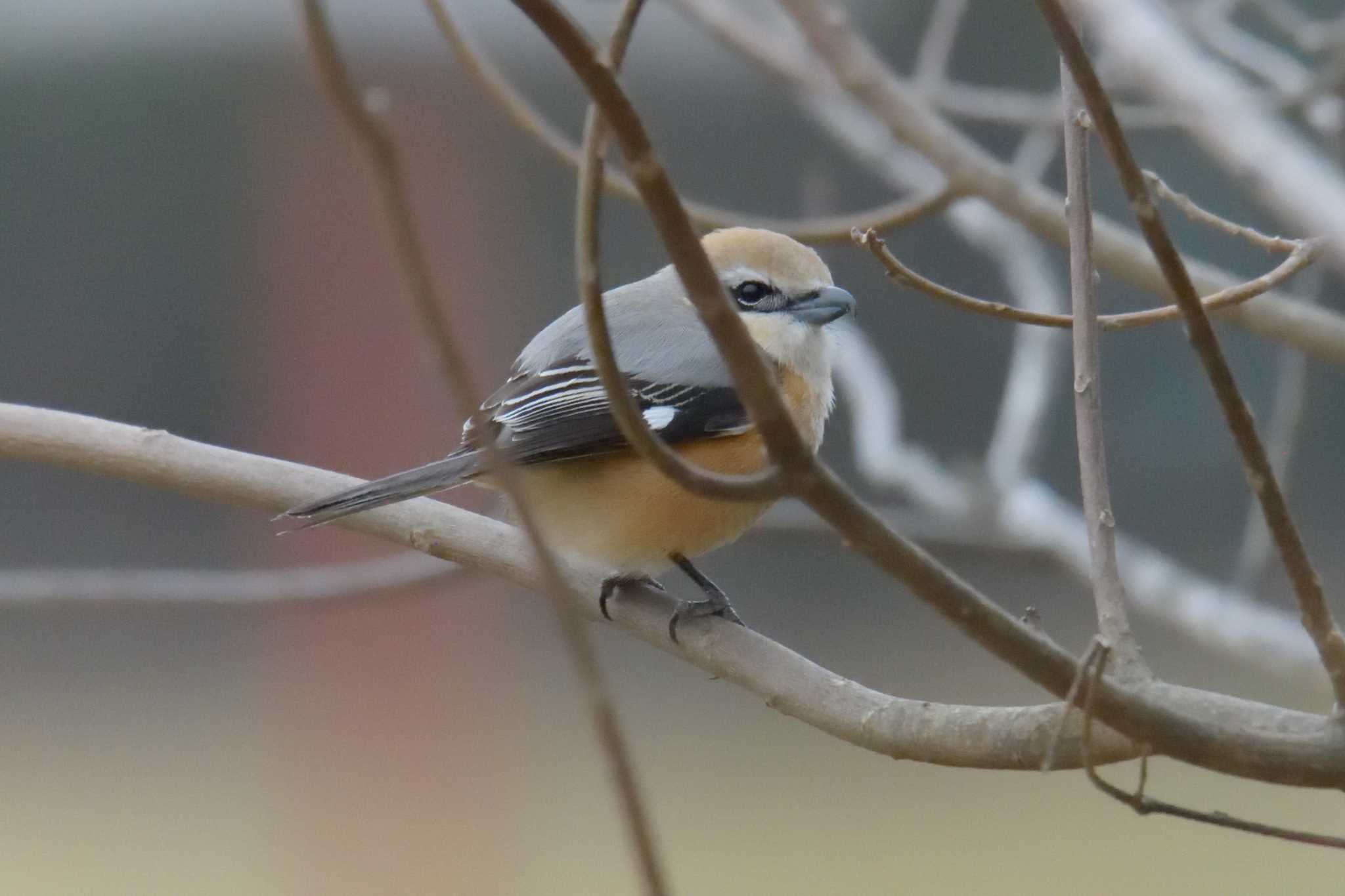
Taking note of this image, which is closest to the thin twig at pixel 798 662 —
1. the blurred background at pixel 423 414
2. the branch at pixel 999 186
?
the branch at pixel 999 186

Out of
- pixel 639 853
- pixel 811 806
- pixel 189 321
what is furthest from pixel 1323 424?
pixel 639 853

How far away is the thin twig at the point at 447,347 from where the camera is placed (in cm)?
89

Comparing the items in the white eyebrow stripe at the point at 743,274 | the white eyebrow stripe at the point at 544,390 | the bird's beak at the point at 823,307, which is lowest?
the white eyebrow stripe at the point at 544,390

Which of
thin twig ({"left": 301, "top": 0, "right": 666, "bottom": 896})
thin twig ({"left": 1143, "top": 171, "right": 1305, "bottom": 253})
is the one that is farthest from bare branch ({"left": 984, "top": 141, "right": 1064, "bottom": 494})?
thin twig ({"left": 301, "top": 0, "right": 666, "bottom": 896})

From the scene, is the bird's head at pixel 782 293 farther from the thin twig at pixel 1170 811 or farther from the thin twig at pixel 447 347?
the thin twig at pixel 447 347

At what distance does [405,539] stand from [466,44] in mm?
996

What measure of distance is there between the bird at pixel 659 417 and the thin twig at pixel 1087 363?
33.6 inches

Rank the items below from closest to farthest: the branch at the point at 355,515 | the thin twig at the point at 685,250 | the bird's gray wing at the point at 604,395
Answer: the thin twig at the point at 685,250
the branch at the point at 355,515
the bird's gray wing at the point at 604,395

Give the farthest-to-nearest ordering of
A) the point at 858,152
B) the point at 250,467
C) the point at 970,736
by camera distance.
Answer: the point at 858,152, the point at 250,467, the point at 970,736

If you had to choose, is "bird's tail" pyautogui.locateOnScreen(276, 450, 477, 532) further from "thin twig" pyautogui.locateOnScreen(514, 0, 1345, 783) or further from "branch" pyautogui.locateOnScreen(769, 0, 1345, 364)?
"thin twig" pyautogui.locateOnScreen(514, 0, 1345, 783)

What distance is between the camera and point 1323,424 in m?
7.77

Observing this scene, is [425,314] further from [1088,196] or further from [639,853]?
[1088,196]

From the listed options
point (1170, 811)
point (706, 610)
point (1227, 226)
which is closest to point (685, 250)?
point (1170, 811)

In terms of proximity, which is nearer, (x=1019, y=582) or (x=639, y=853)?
(x=639, y=853)
